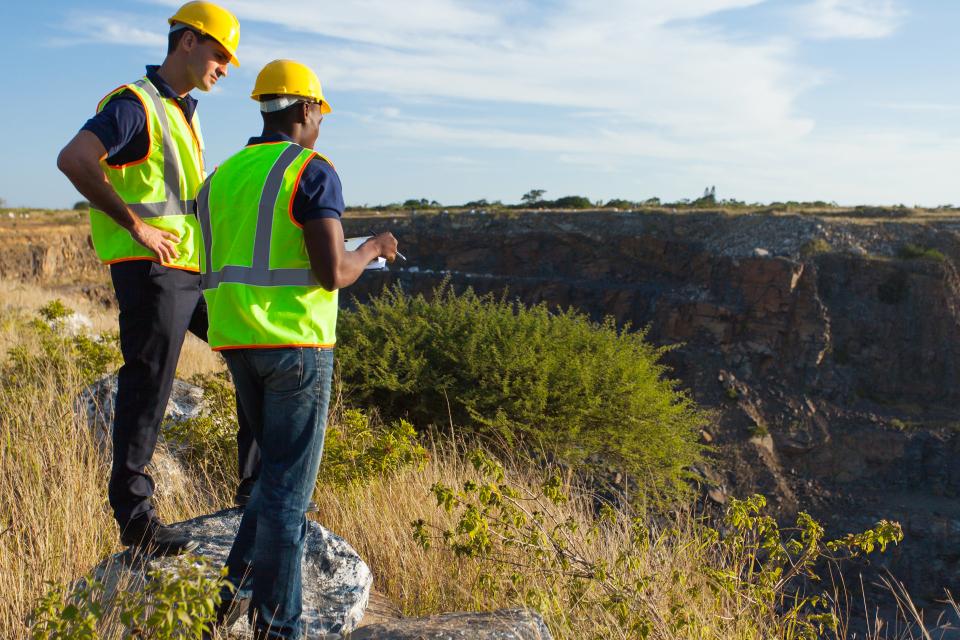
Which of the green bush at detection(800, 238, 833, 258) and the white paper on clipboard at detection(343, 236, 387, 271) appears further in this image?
the green bush at detection(800, 238, 833, 258)

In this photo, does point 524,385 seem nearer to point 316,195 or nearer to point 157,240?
point 157,240

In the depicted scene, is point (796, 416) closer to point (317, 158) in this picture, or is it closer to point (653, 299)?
point (653, 299)

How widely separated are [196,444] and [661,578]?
3106mm

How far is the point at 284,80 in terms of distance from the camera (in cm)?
279

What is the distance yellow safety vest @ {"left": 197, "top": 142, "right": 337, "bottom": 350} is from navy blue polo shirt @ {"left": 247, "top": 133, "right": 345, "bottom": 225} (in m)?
0.02

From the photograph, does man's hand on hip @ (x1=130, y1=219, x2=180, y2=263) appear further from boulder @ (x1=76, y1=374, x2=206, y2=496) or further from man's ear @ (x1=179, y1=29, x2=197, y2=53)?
boulder @ (x1=76, y1=374, x2=206, y2=496)

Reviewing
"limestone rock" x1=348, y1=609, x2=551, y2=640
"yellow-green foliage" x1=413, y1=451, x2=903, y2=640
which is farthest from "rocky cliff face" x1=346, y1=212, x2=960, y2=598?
"limestone rock" x1=348, y1=609, x2=551, y2=640

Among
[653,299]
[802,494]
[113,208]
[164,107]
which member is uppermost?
[164,107]

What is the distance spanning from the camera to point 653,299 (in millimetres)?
24156

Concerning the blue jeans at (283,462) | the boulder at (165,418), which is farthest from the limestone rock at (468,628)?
the boulder at (165,418)

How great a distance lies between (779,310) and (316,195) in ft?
71.2

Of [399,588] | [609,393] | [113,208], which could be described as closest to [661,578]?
[399,588]

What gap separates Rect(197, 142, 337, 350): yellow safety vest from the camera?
8.68 feet

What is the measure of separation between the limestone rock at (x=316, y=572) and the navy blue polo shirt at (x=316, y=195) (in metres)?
1.29
